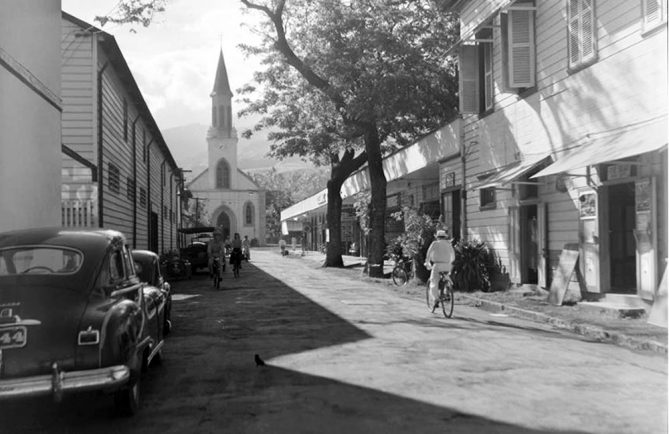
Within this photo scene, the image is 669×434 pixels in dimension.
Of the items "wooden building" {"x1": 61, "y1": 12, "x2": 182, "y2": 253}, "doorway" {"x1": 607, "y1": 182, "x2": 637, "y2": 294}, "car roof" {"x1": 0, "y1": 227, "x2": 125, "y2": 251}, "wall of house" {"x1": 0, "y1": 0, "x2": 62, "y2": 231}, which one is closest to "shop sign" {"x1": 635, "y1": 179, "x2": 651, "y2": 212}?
"doorway" {"x1": 607, "y1": 182, "x2": 637, "y2": 294}

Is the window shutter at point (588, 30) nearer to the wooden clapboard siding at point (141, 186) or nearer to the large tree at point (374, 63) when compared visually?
the large tree at point (374, 63)

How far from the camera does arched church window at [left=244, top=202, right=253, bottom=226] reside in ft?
309

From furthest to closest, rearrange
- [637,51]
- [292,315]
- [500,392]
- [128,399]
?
[292,315]
[637,51]
[500,392]
[128,399]

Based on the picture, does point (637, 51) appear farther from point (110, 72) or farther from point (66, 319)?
point (110, 72)

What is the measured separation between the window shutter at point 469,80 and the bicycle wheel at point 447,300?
8.16 m

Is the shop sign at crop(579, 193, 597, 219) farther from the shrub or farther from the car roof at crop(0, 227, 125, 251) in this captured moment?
the car roof at crop(0, 227, 125, 251)

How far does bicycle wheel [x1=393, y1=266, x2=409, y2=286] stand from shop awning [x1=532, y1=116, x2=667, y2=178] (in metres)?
8.53

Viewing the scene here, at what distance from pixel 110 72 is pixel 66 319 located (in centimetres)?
1482

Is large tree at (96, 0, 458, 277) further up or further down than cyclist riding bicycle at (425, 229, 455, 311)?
further up

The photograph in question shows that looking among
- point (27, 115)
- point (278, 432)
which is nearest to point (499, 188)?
point (27, 115)

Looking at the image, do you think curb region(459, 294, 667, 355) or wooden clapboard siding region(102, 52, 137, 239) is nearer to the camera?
curb region(459, 294, 667, 355)

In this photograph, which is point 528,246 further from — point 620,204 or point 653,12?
point 653,12

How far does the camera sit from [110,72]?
18.4m

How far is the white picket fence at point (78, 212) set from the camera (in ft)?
52.0
